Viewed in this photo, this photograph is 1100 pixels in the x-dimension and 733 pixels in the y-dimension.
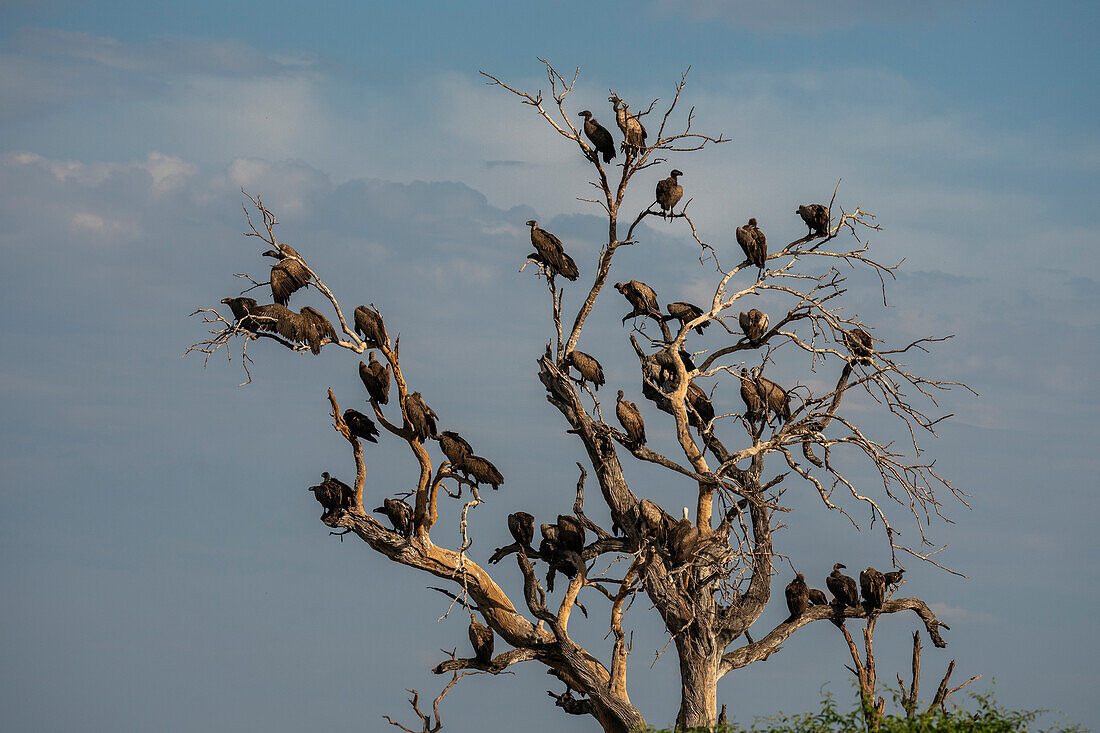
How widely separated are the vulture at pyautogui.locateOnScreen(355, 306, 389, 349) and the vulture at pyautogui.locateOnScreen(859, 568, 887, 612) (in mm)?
6141

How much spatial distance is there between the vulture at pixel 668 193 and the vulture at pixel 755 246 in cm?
89

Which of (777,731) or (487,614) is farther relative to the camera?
(487,614)

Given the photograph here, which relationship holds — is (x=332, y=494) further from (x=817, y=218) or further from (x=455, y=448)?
(x=817, y=218)

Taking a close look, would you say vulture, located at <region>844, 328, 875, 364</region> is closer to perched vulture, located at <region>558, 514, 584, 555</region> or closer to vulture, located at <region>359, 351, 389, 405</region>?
Answer: perched vulture, located at <region>558, 514, 584, 555</region>

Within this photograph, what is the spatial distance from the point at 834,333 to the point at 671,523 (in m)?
2.97

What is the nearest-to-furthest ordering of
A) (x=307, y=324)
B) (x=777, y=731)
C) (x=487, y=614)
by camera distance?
(x=777, y=731)
(x=307, y=324)
(x=487, y=614)

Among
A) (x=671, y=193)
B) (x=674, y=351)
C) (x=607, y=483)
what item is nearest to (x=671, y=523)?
(x=607, y=483)

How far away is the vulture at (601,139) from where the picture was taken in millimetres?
12828

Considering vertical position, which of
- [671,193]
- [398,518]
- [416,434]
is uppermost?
[671,193]

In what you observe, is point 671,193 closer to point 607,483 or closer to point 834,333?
point 834,333

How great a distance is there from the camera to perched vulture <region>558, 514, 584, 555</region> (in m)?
12.3

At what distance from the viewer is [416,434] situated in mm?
12188

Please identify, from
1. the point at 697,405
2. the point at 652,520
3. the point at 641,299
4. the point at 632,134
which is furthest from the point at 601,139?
the point at 652,520

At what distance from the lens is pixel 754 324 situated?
41.0 feet
